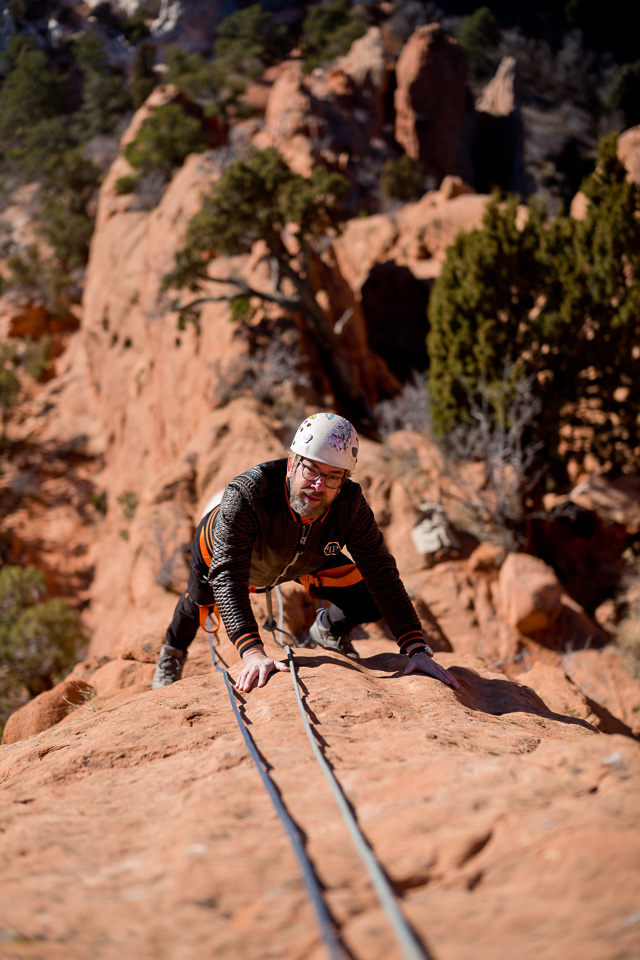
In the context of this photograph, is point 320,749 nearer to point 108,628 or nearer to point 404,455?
point 404,455

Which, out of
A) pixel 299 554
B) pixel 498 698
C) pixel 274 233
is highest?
pixel 274 233

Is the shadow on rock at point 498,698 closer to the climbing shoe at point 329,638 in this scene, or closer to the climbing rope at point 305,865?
the climbing shoe at point 329,638

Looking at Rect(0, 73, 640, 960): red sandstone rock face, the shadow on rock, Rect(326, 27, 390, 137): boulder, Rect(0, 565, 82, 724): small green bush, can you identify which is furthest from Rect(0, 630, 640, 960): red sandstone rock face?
Rect(326, 27, 390, 137): boulder

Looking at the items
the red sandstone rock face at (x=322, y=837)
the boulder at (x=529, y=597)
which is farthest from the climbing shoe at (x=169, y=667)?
the boulder at (x=529, y=597)

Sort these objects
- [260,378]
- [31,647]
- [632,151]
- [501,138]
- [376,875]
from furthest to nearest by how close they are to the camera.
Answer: [501,138] → [632,151] → [260,378] → [31,647] → [376,875]

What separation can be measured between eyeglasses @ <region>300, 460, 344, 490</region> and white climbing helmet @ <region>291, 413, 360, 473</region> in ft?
0.16

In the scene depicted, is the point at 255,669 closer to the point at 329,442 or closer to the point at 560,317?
the point at 329,442

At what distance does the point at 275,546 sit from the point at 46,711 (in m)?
2.00

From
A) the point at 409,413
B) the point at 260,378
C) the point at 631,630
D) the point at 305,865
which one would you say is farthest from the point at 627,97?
the point at 305,865

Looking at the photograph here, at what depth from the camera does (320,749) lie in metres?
2.29

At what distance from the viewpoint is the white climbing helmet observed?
302 cm

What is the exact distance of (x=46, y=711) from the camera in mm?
3910

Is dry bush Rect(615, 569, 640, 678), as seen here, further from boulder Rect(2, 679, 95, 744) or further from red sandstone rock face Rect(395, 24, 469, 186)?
red sandstone rock face Rect(395, 24, 469, 186)

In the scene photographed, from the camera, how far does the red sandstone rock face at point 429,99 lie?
81.5ft
